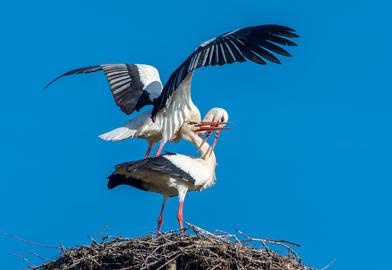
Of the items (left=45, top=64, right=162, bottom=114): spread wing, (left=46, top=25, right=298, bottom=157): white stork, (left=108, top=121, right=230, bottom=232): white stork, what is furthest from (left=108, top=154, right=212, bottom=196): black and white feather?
(left=45, top=64, right=162, bottom=114): spread wing

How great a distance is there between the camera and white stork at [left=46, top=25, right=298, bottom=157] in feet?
39.7

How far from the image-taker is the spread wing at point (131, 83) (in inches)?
562

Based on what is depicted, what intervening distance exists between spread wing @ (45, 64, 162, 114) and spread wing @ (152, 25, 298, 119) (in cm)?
123

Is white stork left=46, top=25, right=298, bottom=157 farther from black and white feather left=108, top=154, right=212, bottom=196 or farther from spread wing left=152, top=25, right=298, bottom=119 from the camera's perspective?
black and white feather left=108, top=154, right=212, bottom=196

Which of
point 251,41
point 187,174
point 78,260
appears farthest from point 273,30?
point 78,260

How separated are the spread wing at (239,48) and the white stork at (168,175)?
86 cm

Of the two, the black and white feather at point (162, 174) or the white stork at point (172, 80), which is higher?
the white stork at point (172, 80)

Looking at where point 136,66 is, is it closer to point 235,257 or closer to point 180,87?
point 180,87

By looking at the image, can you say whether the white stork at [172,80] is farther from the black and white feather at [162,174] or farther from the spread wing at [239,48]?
the black and white feather at [162,174]

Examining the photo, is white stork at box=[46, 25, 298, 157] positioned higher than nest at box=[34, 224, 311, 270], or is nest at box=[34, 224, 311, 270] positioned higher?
white stork at box=[46, 25, 298, 157]

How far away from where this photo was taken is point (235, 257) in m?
11.3

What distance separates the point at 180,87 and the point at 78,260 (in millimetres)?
3188

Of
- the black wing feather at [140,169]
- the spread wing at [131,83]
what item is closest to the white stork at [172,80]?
the spread wing at [131,83]

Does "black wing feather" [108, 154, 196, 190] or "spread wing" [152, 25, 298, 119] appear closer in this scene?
"spread wing" [152, 25, 298, 119]
